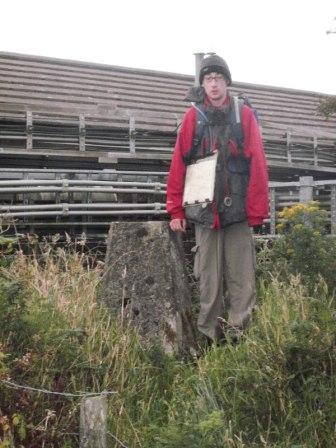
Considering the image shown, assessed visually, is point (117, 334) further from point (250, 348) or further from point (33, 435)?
point (33, 435)

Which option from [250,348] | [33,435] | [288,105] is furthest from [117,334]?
[288,105]

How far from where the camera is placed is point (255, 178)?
4898 mm

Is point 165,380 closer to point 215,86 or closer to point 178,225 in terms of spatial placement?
point 178,225

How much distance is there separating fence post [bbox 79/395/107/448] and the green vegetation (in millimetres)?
233

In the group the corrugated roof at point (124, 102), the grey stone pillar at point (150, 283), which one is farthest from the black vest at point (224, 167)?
the corrugated roof at point (124, 102)

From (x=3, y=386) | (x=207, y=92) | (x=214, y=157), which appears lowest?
(x=3, y=386)

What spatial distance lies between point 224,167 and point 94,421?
2.26 meters

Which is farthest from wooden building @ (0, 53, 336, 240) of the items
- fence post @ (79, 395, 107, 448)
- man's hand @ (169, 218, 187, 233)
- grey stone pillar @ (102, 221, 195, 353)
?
fence post @ (79, 395, 107, 448)

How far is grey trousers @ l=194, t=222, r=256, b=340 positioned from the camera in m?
5.07

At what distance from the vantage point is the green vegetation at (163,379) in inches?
141

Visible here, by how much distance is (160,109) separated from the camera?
1962cm

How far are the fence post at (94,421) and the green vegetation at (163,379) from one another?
0.77 feet

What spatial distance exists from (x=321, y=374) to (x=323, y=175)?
16.8 metres

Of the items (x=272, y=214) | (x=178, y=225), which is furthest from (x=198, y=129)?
(x=272, y=214)
